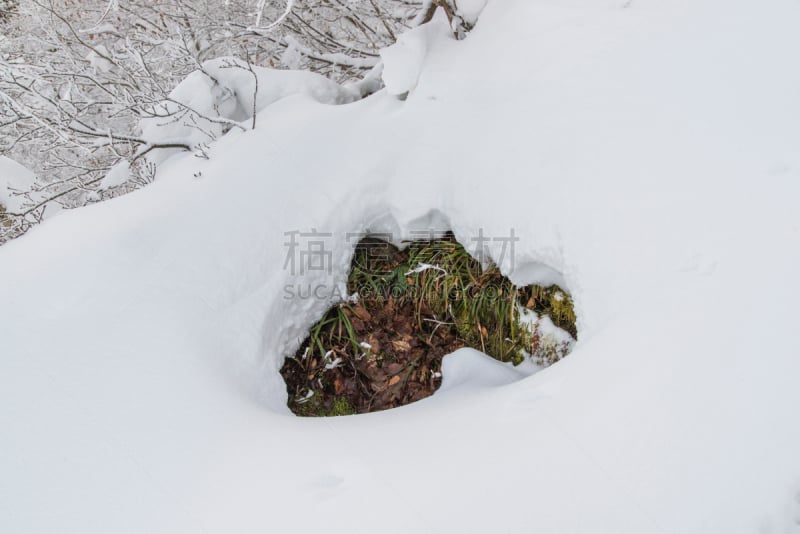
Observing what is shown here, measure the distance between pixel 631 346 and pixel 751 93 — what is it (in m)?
1.20

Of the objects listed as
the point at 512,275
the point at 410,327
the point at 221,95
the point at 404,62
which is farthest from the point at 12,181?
the point at 512,275

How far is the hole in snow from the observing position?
2.57 metres

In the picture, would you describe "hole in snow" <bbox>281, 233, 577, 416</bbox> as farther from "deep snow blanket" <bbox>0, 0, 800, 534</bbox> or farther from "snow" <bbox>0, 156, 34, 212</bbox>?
"snow" <bbox>0, 156, 34, 212</bbox>

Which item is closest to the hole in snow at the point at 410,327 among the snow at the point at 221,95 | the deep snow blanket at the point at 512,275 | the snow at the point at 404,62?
the deep snow blanket at the point at 512,275

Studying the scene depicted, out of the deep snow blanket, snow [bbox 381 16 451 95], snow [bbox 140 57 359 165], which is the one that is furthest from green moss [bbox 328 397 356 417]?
snow [bbox 140 57 359 165]

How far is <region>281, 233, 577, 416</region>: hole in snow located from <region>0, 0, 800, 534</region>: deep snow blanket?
170 millimetres

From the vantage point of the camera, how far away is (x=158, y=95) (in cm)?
360

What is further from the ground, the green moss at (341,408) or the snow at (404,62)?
the snow at (404,62)

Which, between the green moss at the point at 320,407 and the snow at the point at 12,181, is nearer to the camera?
the green moss at the point at 320,407

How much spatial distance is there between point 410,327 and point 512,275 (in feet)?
2.28

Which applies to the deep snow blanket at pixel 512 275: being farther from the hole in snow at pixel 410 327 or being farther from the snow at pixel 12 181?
→ the snow at pixel 12 181

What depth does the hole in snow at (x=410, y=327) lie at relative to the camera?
2572 mm

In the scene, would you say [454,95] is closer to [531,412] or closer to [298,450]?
[531,412]

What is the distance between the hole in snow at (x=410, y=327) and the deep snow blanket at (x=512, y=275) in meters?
0.17
